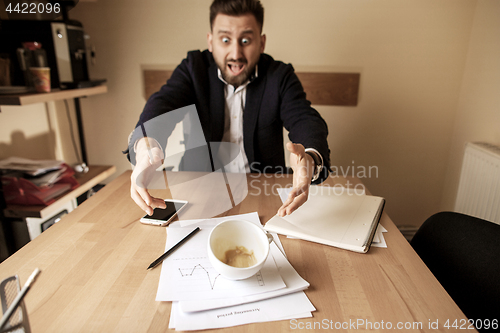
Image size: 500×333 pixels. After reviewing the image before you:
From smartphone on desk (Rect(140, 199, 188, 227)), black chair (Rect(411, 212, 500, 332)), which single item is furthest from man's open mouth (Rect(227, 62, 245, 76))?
black chair (Rect(411, 212, 500, 332))

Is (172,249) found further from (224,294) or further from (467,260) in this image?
(467,260)

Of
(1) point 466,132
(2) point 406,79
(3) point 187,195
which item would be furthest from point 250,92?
(1) point 466,132

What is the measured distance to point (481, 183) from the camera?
1.41 m

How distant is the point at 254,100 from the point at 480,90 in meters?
1.22

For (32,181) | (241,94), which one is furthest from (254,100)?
(32,181)

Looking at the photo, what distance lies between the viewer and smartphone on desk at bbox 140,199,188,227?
0.80 m

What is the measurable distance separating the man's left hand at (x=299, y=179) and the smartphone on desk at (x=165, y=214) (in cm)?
31

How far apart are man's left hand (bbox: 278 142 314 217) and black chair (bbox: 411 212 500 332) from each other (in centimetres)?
38

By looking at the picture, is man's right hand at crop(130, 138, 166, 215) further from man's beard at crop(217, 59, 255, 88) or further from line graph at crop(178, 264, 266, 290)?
man's beard at crop(217, 59, 255, 88)

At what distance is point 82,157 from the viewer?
2045mm

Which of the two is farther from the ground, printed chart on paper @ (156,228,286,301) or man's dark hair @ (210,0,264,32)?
man's dark hair @ (210,0,264,32)

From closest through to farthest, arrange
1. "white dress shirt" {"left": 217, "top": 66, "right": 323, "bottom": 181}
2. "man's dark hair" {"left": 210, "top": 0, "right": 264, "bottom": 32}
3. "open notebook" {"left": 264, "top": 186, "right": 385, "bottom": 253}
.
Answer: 1. "open notebook" {"left": 264, "top": 186, "right": 385, "bottom": 253}
2. "man's dark hair" {"left": 210, "top": 0, "right": 264, "bottom": 32}
3. "white dress shirt" {"left": 217, "top": 66, "right": 323, "bottom": 181}

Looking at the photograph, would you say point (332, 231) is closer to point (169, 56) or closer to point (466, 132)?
point (466, 132)

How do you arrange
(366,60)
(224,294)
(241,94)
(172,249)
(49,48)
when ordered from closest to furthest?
(224,294)
(172,249)
(241,94)
(49,48)
(366,60)
